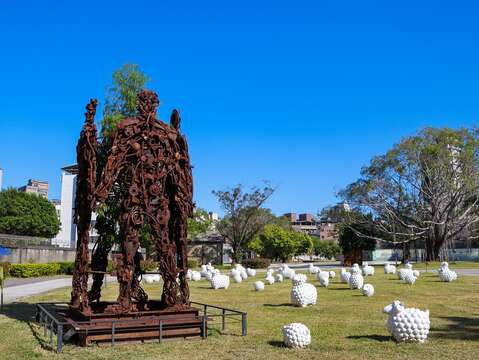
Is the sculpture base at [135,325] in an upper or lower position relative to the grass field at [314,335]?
upper

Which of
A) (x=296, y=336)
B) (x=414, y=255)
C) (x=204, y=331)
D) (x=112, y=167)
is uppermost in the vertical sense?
(x=112, y=167)

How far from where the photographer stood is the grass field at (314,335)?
9905 mm

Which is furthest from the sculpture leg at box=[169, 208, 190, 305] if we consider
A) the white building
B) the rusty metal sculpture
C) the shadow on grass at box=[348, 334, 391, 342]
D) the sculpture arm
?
the white building

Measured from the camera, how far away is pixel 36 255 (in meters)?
45.2

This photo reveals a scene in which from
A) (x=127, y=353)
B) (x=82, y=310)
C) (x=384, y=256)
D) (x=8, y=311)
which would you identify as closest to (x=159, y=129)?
(x=82, y=310)

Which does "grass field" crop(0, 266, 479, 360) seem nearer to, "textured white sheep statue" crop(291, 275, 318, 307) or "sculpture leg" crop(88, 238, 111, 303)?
"textured white sheep statue" crop(291, 275, 318, 307)

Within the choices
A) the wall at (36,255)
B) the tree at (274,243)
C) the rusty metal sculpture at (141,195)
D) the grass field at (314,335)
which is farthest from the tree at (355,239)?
the rusty metal sculpture at (141,195)

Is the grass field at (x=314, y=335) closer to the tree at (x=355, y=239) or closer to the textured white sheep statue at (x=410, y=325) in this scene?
the textured white sheep statue at (x=410, y=325)

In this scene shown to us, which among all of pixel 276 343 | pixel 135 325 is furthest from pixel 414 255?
pixel 135 325

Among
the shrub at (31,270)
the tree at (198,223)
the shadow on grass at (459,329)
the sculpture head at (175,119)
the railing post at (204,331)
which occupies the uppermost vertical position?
the sculpture head at (175,119)

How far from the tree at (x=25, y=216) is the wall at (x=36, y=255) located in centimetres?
2622

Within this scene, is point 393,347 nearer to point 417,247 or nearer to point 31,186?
point 417,247

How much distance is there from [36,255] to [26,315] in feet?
102

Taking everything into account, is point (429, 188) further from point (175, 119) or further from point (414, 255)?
point (175, 119)
